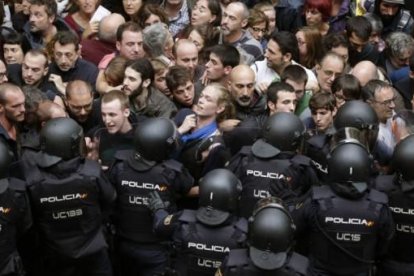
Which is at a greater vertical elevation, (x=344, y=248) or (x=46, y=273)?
(x=344, y=248)

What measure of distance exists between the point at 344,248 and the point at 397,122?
6.49 ft

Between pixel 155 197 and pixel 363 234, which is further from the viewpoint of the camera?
pixel 155 197

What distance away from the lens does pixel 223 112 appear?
285 inches

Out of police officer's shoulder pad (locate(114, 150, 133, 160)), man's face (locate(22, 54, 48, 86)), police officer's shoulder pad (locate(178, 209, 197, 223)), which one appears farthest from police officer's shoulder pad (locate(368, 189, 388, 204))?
man's face (locate(22, 54, 48, 86))

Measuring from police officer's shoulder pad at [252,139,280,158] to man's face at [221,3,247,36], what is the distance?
9.80 feet

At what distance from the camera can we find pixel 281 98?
734cm

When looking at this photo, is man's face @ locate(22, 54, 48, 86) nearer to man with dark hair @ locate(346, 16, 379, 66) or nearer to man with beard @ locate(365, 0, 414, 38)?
man with dark hair @ locate(346, 16, 379, 66)

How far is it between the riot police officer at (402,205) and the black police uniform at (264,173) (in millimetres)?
603

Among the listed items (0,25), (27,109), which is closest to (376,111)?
(27,109)

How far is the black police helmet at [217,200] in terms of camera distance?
565cm

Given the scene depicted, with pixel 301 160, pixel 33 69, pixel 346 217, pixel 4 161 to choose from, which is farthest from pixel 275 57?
pixel 4 161

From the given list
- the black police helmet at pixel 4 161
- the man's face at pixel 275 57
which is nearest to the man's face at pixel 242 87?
the man's face at pixel 275 57

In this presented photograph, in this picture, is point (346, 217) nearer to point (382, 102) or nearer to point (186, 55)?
point (382, 102)

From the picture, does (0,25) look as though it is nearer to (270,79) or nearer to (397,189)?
(270,79)
